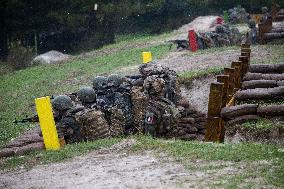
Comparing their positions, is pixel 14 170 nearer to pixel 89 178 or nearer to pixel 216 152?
pixel 89 178

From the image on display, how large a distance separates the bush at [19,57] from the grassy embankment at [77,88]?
11.2ft

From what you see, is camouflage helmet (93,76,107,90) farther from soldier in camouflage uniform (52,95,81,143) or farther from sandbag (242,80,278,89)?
sandbag (242,80,278,89)

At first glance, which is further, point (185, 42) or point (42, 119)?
point (185, 42)

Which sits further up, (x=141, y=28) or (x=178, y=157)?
(x=141, y=28)

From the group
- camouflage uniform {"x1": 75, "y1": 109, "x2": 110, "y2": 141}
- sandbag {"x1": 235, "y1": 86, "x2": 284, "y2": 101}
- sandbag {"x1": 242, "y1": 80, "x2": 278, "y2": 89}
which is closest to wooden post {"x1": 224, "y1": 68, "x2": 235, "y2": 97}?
sandbag {"x1": 235, "y1": 86, "x2": 284, "y2": 101}

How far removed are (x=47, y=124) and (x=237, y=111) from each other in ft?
10.4

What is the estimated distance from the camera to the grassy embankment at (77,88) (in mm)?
5512

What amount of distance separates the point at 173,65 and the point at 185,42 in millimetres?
3959

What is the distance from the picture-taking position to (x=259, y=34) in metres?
17.0

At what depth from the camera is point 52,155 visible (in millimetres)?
6816

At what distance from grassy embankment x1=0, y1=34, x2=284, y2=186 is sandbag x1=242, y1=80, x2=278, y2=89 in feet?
9.87

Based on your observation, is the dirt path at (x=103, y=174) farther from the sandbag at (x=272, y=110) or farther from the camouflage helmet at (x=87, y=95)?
the sandbag at (x=272, y=110)

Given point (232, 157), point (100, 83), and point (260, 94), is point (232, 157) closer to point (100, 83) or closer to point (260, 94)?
point (260, 94)

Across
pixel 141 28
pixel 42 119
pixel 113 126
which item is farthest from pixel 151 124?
pixel 141 28
